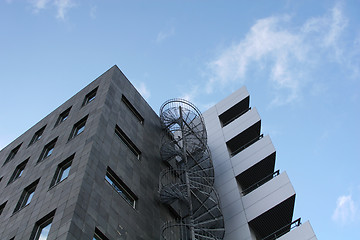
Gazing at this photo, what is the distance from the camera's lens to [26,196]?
84.8ft

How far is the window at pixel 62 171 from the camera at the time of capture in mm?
23953

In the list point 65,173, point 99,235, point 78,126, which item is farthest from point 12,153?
point 99,235

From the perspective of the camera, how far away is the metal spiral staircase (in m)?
25.3

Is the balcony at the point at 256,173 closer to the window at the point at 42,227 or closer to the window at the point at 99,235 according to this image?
the window at the point at 99,235

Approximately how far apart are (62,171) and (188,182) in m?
7.70

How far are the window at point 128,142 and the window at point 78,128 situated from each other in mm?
2307

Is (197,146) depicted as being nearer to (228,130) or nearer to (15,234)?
(228,130)

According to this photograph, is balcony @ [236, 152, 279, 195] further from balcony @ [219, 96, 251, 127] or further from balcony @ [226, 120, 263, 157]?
balcony @ [219, 96, 251, 127]

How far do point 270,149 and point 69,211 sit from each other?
56.0 ft

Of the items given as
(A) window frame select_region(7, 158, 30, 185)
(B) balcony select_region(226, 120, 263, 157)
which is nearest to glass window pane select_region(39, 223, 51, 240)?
(A) window frame select_region(7, 158, 30, 185)

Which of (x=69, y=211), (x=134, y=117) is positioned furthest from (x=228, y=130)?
(x=69, y=211)

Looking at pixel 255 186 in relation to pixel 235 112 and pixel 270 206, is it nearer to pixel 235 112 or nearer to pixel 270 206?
pixel 270 206

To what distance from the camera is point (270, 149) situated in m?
31.5

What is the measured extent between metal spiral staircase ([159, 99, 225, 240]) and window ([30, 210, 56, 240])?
6.30 m
